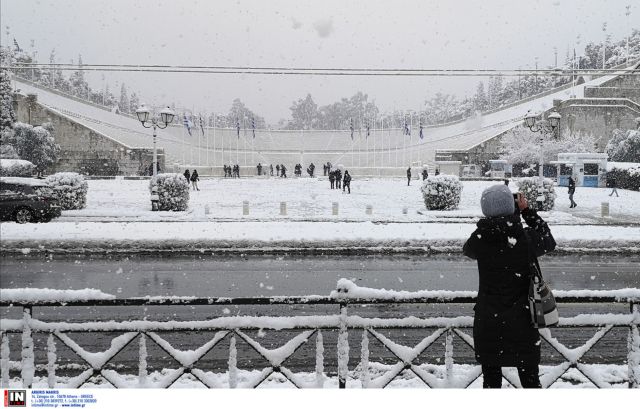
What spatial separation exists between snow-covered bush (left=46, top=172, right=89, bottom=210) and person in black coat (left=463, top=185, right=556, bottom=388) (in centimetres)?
1763

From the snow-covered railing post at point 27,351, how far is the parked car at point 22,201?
42.2 ft

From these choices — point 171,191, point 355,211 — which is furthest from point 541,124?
Answer: point 171,191

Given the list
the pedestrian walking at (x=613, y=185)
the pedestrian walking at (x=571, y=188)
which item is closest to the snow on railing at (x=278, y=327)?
the pedestrian walking at (x=571, y=188)

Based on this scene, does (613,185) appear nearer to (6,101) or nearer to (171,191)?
(171,191)

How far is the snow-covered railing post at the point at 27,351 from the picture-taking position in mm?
3480

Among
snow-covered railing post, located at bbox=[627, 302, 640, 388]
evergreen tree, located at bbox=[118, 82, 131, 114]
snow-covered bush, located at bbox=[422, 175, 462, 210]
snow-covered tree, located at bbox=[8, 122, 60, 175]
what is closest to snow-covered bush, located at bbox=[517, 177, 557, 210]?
snow-covered bush, located at bbox=[422, 175, 462, 210]

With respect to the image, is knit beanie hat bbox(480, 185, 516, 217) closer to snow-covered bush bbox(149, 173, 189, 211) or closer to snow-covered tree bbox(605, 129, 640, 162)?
snow-covered tree bbox(605, 129, 640, 162)

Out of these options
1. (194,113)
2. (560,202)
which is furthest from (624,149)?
(194,113)

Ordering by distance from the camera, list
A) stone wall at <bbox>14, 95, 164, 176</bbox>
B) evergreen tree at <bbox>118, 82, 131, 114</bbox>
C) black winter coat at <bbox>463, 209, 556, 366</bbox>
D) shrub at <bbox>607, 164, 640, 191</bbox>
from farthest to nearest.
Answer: evergreen tree at <bbox>118, 82, 131, 114</bbox> → stone wall at <bbox>14, 95, 164, 176</bbox> → shrub at <bbox>607, 164, 640, 191</bbox> → black winter coat at <bbox>463, 209, 556, 366</bbox>

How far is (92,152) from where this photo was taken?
4341 centimetres

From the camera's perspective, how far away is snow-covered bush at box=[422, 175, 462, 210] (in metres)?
17.3

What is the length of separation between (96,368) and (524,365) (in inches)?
114

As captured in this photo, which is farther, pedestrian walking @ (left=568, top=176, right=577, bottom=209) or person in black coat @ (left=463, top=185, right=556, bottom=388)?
pedestrian walking @ (left=568, top=176, right=577, bottom=209)
